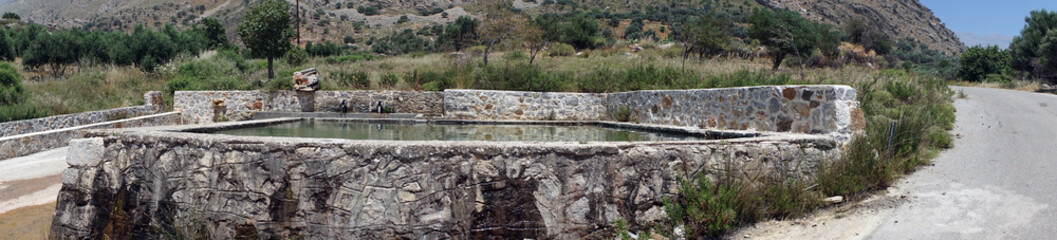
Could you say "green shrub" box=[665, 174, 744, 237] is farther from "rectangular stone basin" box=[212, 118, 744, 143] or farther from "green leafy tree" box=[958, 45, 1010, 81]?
"green leafy tree" box=[958, 45, 1010, 81]

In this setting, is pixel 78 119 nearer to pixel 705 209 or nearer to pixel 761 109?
pixel 705 209

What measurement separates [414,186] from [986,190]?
4.95 meters

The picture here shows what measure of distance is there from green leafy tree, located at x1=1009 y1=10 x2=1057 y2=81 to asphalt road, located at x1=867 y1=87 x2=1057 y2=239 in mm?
17088

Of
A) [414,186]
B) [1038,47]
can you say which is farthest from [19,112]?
[1038,47]

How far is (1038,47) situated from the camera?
22078 millimetres

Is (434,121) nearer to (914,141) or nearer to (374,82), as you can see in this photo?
(374,82)

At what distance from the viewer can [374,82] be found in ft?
46.0

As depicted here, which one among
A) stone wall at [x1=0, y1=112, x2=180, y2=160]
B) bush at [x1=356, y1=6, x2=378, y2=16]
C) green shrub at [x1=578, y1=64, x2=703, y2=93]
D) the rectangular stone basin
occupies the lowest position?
stone wall at [x1=0, y1=112, x2=180, y2=160]

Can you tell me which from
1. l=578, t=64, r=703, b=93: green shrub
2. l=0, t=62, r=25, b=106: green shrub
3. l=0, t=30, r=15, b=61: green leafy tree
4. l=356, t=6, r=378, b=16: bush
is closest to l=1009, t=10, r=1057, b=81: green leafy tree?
l=578, t=64, r=703, b=93: green shrub

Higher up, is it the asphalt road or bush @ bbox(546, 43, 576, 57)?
bush @ bbox(546, 43, 576, 57)

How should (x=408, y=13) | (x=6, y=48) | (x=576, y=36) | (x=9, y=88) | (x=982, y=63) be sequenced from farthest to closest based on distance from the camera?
(x=408, y=13), (x=576, y=36), (x=982, y=63), (x=6, y=48), (x=9, y=88)

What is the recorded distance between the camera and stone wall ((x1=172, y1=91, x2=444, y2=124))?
12.1m

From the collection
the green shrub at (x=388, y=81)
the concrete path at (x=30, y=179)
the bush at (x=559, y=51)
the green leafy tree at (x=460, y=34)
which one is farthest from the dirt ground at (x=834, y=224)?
the green leafy tree at (x=460, y=34)

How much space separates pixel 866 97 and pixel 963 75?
24738 millimetres
